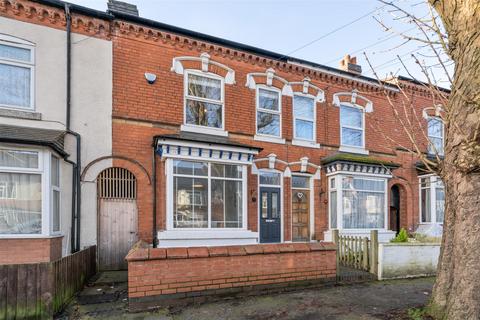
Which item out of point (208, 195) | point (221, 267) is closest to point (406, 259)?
point (221, 267)

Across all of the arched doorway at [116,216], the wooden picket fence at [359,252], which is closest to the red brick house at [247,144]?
the arched doorway at [116,216]

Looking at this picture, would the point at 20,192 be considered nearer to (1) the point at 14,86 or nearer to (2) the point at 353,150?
(1) the point at 14,86

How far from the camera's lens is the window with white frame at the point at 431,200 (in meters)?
14.8

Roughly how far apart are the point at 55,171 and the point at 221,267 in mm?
5430

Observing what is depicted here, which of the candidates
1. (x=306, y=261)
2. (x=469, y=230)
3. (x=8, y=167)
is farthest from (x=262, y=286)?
(x=8, y=167)

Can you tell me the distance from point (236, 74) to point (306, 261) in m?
7.36

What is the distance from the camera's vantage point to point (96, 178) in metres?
9.38

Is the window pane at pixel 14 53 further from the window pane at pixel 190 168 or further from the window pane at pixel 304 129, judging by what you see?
the window pane at pixel 304 129

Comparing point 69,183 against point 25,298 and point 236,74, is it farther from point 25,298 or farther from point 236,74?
point 236,74

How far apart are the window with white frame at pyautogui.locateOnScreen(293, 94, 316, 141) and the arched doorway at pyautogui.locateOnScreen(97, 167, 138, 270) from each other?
263 inches

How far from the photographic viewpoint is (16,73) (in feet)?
28.7

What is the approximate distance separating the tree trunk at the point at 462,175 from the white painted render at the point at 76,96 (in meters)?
8.54

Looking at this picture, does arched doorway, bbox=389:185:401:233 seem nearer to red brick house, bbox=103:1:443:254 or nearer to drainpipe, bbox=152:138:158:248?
red brick house, bbox=103:1:443:254

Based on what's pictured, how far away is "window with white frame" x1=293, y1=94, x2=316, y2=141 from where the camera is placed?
506 inches
